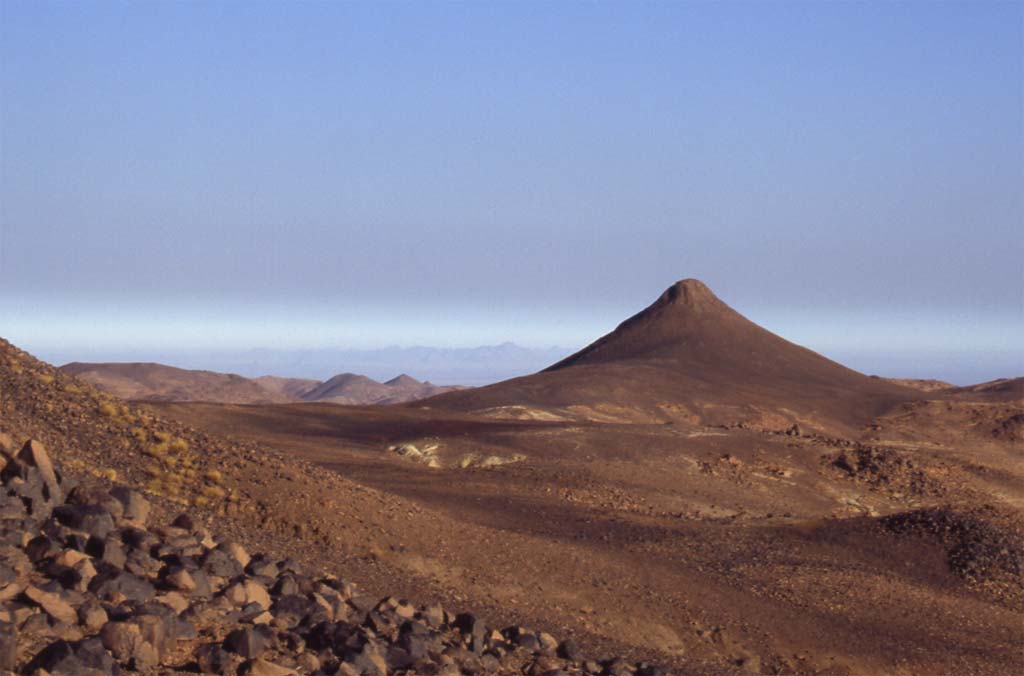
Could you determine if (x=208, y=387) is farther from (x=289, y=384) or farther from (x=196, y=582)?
(x=196, y=582)

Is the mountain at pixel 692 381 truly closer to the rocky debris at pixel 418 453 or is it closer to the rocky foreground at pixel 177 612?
the rocky debris at pixel 418 453

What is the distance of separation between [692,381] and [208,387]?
54269 millimetres

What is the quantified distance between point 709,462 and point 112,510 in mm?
20940

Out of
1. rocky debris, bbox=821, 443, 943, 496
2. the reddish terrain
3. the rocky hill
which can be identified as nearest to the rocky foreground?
the rocky hill

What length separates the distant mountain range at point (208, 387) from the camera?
9044cm

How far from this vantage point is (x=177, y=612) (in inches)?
321

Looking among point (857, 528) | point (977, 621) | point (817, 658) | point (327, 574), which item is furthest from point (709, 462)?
point (327, 574)

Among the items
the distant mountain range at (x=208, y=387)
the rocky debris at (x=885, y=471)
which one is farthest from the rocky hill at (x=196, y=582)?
the distant mountain range at (x=208, y=387)

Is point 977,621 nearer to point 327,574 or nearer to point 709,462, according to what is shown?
point 327,574

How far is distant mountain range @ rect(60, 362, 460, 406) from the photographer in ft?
297

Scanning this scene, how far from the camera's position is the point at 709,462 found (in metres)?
28.6

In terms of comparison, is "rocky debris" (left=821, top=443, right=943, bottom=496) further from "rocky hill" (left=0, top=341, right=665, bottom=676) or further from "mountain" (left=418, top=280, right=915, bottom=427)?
"rocky hill" (left=0, top=341, right=665, bottom=676)

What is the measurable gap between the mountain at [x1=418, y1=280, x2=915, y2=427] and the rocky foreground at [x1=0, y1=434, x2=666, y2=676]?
28370 mm

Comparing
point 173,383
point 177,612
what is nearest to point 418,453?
point 177,612
